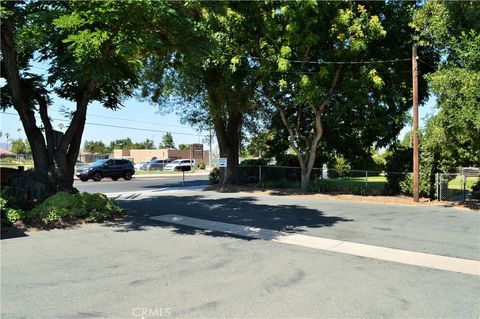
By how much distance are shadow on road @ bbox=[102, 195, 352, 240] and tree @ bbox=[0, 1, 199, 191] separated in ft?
9.73

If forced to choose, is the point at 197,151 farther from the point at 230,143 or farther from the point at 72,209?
the point at 72,209

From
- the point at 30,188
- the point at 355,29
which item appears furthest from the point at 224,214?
the point at 355,29

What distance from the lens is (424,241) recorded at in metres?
9.73

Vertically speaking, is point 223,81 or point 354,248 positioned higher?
point 223,81

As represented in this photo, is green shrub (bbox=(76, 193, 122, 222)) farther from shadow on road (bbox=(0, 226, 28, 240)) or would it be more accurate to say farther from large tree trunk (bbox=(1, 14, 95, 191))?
shadow on road (bbox=(0, 226, 28, 240))

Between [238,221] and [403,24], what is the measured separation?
13.7 meters

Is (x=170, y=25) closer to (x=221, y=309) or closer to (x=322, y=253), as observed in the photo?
(x=322, y=253)

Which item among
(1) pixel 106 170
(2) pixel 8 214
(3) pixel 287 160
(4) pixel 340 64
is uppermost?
(4) pixel 340 64

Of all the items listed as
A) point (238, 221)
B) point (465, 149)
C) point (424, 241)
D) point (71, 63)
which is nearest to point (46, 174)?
point (71, 63)

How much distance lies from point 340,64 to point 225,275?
15091 mm

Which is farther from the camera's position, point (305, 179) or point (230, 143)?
point (230, 143)

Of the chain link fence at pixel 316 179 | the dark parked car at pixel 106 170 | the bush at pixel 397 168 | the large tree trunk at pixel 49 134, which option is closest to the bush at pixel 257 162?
the chain link fence at pixel 316 179

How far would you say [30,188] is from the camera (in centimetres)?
1191

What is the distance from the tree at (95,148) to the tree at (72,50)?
4047 inches
